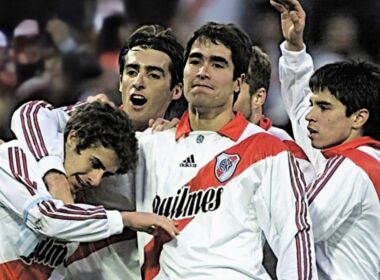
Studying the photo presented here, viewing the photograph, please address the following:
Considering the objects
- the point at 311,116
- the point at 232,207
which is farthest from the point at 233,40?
the point at 232,207

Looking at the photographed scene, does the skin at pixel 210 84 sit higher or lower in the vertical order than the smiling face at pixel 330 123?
higher

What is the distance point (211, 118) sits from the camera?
2.59 metres

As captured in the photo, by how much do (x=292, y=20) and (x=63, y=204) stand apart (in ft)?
2.54

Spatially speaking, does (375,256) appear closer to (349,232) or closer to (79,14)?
(349,232)

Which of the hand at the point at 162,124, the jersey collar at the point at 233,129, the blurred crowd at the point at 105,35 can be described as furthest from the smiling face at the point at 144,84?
the blurred crowd at the point at 105,35

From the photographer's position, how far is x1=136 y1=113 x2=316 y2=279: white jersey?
2.46 meters

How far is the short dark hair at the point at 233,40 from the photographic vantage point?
2586 mm

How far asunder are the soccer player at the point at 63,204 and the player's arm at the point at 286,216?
0.23 meters

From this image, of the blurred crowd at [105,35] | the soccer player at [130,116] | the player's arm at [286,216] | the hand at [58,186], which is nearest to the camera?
the player's arm at [286,216]

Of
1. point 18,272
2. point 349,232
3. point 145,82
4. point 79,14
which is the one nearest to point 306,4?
point 79,14

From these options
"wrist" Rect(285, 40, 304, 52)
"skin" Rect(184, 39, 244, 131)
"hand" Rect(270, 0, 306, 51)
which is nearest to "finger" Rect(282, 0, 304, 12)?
"hand" Rect(270, 0, 306, 51)

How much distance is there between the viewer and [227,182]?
8.27 ft

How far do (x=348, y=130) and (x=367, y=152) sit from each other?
0.10 meters

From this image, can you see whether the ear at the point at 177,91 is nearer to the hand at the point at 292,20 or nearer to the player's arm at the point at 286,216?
the hand at the point at 292,20
